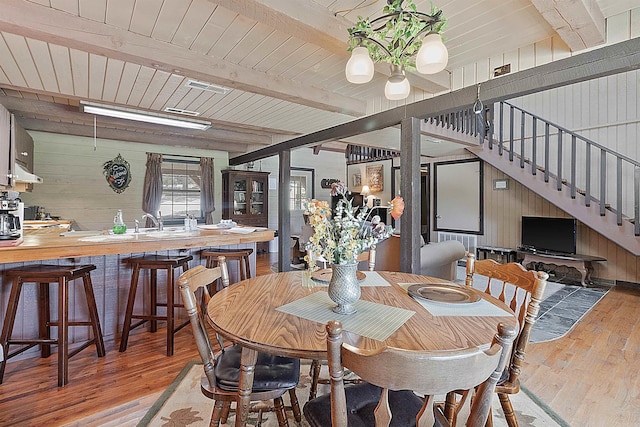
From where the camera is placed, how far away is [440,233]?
24.0 ft

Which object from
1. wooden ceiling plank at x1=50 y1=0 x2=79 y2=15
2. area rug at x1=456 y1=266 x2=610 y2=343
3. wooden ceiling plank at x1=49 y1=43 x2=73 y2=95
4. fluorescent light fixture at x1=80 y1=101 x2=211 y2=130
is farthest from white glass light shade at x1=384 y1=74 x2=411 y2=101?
fluorescent light fixture at x1=80 y1=101 x2=211 y2=130

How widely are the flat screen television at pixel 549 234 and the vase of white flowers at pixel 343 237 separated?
5371mm

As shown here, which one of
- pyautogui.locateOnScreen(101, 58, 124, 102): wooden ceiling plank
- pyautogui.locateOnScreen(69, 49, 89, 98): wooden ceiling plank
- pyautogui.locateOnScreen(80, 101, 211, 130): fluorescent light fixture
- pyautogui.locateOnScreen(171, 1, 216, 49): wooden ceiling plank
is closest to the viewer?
pyautogui.locateOnScreen(171, 1, 216, 49): wooden ceiling plank

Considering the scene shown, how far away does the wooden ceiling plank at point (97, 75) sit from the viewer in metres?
2.62

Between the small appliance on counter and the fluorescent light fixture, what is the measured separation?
1.68m

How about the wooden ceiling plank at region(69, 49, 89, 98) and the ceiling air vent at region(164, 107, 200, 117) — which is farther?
the ceiling air vent at region(164, 107, 200, 117)

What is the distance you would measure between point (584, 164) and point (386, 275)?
5.36 metres

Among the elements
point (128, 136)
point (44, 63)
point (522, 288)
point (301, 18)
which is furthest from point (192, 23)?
point (128, 136)

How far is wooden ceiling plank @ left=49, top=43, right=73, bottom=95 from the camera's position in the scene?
95.6 inches

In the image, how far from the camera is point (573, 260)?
16.3 ft

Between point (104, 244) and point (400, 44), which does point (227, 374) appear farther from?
point (400, 44)

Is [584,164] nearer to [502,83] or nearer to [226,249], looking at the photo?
[502,83]

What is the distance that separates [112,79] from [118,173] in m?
3.60

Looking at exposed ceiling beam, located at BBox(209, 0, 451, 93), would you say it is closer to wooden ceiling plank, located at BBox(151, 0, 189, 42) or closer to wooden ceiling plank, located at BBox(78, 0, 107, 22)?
wooden ceiling plank, located at BBox(151, 0, 189, 42)
